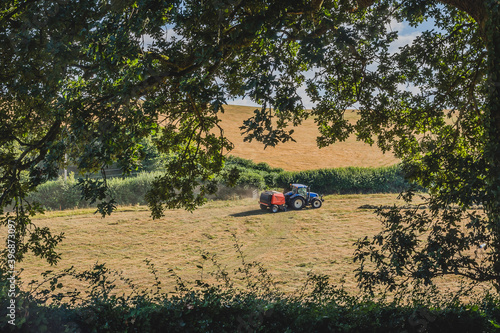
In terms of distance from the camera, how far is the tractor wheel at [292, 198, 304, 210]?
18.1 m

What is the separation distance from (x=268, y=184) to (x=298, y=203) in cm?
509

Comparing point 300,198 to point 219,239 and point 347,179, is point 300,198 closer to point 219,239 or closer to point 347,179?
point 219,239

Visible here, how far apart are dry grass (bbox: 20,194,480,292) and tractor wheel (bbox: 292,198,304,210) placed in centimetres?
33

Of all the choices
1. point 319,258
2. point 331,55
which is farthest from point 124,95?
point 319,258

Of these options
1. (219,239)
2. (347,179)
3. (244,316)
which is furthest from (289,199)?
(244,316)

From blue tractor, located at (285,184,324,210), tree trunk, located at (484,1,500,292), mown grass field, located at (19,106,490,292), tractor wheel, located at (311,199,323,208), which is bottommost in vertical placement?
mown grass field, located at (19,106,490,292)

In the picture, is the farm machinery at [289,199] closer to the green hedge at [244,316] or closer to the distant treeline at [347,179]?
the distant treeline at [347,179]

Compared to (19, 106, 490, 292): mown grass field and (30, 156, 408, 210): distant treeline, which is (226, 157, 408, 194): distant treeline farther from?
(19, 106, 490, 292): mown grass field

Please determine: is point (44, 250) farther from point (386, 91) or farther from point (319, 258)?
point (319, 258)

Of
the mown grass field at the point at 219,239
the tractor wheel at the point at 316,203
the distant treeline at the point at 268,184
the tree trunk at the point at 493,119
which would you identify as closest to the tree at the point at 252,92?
the tree trunk at the point at 493,119

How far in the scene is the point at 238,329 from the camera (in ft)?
14.6

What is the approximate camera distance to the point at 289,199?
59.2ft

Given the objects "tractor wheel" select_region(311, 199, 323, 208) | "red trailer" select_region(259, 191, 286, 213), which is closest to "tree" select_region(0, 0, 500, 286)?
"red trailer" select_region(259, 191, 286, 213)

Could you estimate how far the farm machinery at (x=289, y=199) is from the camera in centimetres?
1778
